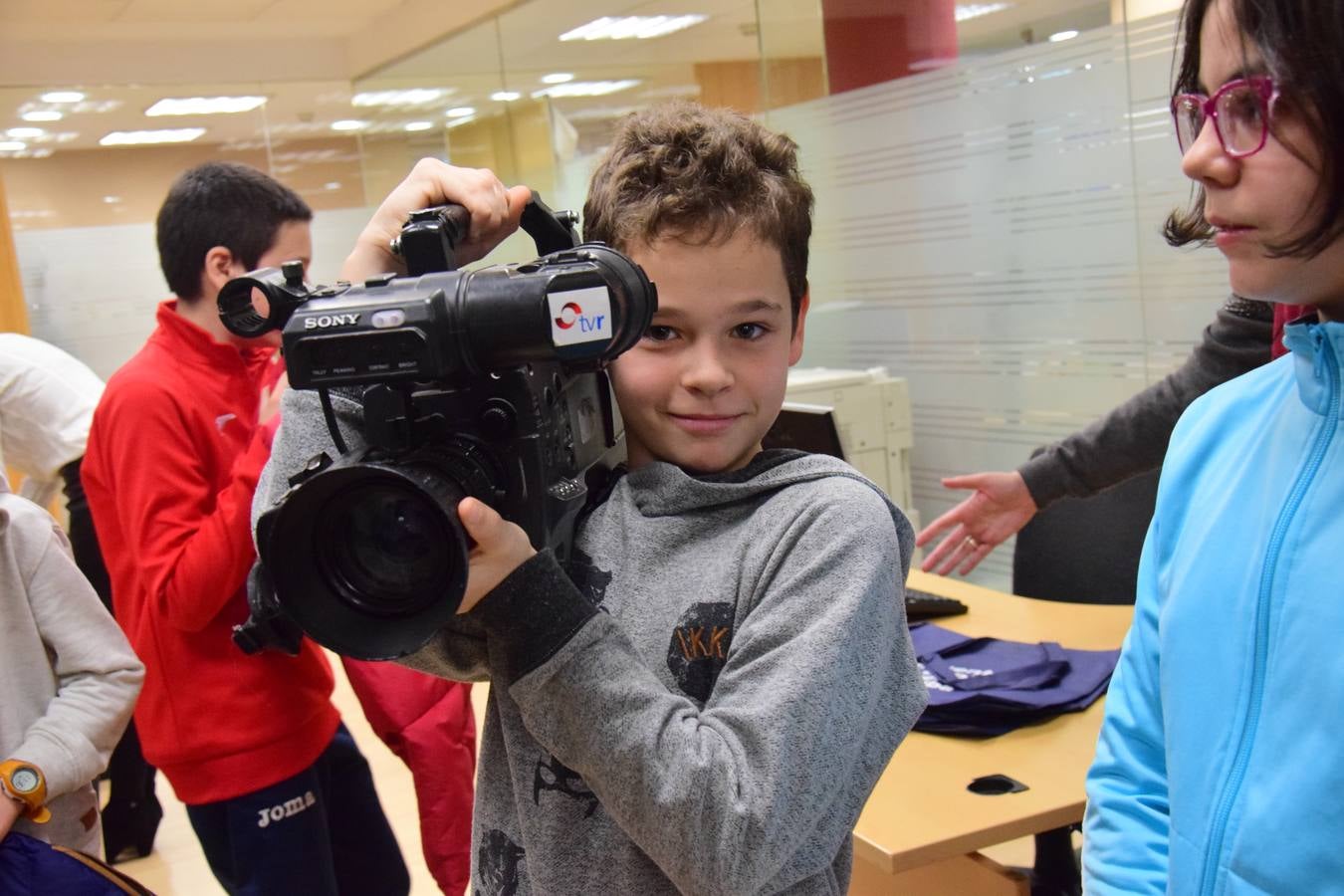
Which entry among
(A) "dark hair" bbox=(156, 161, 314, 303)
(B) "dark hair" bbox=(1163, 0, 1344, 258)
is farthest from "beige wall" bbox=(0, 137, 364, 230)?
(B) "dark hair" bbox=(1163, 0, 1344, 258)

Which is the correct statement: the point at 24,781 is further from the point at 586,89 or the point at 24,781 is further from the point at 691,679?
the point at 586,89

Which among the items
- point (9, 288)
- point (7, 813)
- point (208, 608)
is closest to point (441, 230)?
point (7, 813)

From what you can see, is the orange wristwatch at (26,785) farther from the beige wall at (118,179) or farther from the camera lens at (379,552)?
the beige wall at (118,179)

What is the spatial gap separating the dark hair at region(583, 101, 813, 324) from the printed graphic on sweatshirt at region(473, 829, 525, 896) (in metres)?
0.48

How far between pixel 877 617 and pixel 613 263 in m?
0.31

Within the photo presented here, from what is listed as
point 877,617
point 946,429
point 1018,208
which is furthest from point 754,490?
point 946,429

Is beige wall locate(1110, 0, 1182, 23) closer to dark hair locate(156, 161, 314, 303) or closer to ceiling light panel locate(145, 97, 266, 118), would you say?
dark hair locate(156, 161, 314, 303)

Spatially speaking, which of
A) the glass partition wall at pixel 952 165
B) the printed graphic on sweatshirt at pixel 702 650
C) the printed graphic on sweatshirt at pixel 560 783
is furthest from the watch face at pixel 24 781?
the glass partition wall at pixel 952 165

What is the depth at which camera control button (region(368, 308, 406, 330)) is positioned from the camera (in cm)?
73

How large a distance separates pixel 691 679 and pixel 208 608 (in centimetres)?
109

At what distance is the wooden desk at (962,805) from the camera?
1469mm

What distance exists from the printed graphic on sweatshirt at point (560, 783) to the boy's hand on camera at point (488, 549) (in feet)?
0.56

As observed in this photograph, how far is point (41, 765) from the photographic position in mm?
1461

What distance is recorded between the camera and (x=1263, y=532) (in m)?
0.79
